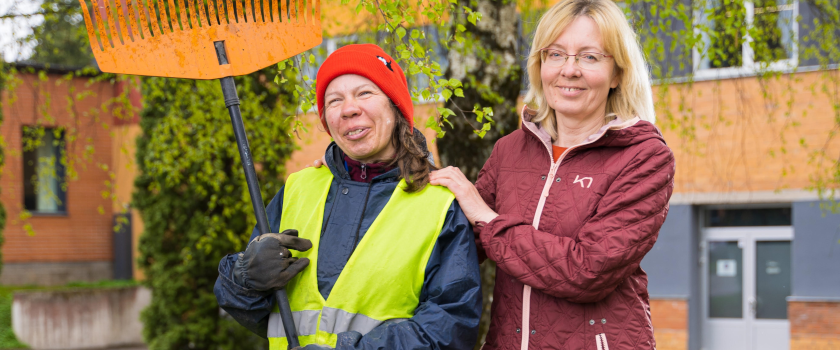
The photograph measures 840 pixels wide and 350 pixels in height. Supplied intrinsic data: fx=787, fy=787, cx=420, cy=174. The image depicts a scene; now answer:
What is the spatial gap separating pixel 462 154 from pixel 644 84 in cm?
197

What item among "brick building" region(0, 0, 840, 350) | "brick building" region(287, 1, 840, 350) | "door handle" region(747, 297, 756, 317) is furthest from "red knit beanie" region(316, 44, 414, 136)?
"door handle" region(747, 297, 756, 317)

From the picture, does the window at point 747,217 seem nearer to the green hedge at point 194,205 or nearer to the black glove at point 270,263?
the green hedge at point 194,205

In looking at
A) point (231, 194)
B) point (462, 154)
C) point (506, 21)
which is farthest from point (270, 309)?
point (231, 194)

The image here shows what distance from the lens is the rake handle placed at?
2.00m

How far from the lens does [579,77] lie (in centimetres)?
210

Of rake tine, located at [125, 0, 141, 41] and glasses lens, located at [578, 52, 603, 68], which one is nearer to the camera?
glasses lens, located at [578, 52, 603, 68]

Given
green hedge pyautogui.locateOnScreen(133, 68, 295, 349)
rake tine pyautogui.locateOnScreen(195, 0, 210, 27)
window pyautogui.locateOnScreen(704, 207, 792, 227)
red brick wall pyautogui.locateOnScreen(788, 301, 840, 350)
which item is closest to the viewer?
rake tine pyautogui.locateOnScreen(195, 0, 210, 27)

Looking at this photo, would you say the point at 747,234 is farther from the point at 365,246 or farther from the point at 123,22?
the point at 123,22

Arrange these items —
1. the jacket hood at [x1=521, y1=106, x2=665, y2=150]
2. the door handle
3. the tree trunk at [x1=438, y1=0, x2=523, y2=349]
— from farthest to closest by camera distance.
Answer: the door handle → the tree trunk at [x1=438, y1=0, x2=523, y2=349] → the jacket hood at [x1=521, y1=106, x2=665, y2=150]

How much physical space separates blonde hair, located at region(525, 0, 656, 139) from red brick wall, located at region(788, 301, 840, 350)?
8399mm

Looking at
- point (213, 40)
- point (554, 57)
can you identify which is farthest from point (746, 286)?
point (213, 40)

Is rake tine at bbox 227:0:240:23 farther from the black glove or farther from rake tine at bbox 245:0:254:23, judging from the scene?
the black glove

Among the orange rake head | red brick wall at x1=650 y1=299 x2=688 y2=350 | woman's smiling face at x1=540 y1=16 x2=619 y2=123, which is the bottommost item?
red brick wall at x1=650 y1=299 x2=688 y2=350

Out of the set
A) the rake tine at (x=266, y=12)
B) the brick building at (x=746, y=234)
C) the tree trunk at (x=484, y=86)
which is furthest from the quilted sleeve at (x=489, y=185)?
the brick building at (x=746, y=234)
